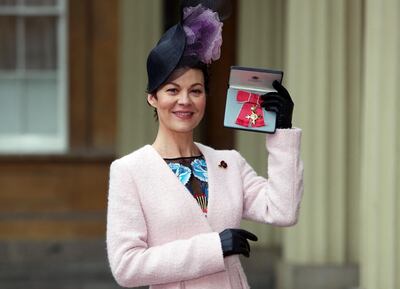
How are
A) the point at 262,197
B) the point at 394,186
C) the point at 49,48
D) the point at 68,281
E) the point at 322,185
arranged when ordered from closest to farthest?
the point at 262,197, the point at 394,186, the point at 322,185, the point at 68,281, the point at 49,48

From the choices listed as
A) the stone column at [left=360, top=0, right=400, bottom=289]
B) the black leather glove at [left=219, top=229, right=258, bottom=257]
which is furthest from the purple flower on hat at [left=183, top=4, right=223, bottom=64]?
the stone column at [left=360, top=0, right=400, bottom=289]

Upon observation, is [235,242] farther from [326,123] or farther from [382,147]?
[326,123]

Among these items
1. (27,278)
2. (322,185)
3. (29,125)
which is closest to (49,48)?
(29,125)

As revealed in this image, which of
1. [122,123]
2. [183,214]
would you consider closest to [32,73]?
[122,123]

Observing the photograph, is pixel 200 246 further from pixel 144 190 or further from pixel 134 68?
pixel 134 68

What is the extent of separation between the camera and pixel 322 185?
8461 mm

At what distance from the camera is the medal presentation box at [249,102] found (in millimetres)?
3326

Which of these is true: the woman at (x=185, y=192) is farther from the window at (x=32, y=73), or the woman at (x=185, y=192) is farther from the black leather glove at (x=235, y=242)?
the window at (x=32, y=73)

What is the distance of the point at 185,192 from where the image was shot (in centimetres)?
336

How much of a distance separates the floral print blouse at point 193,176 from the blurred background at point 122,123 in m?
3.71

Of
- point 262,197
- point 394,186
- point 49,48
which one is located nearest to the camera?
point 262,197

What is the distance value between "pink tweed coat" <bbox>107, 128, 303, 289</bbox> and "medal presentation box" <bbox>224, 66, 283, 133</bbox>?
0.07 metres

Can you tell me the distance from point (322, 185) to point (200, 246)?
17.3ft

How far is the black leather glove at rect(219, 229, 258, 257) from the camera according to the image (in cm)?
322
